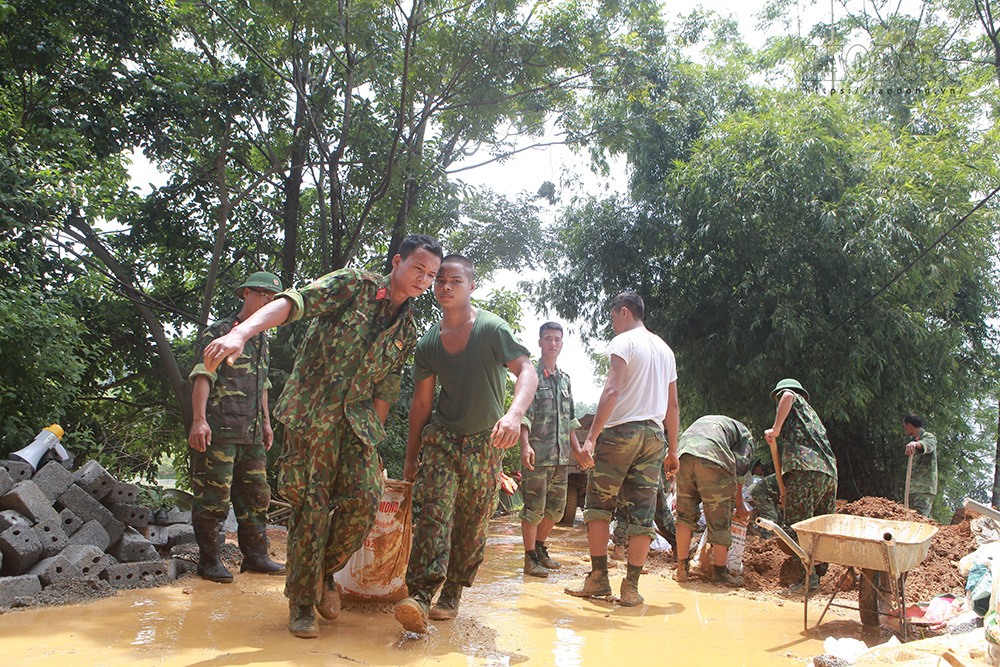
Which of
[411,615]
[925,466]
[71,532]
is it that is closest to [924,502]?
[925,466]

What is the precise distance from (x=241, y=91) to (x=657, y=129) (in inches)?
283

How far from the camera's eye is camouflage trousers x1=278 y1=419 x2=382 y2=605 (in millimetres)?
3457

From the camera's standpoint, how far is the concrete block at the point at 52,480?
4.93m

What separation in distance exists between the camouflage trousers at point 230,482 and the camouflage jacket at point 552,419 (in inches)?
96.3

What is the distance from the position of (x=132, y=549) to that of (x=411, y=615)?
107 inches

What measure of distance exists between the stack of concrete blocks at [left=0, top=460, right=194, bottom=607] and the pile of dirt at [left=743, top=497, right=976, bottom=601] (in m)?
4.58

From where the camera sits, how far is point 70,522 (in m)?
4.88

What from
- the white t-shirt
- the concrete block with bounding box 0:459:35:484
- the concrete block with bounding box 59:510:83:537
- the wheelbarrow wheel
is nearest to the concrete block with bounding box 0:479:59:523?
the concrete block with bounding box 59:510:83:537

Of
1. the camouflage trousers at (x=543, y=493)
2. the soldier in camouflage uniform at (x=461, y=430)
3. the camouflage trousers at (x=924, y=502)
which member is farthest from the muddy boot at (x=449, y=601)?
the camouflage trousers at (x=924, y=502)

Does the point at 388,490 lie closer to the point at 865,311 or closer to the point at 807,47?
the point at 865,311

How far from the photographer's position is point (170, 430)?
32.1 feet

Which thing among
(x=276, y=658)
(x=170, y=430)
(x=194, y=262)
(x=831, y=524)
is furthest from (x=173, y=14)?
(x=831, y=524)

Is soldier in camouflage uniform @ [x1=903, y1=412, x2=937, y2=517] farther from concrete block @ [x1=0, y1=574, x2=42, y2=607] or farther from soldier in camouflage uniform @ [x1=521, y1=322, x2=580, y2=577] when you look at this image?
concrete block @ [x1=0, y1=574, x2=42, y2=607]

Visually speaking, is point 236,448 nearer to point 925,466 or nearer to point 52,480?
point 52,480
